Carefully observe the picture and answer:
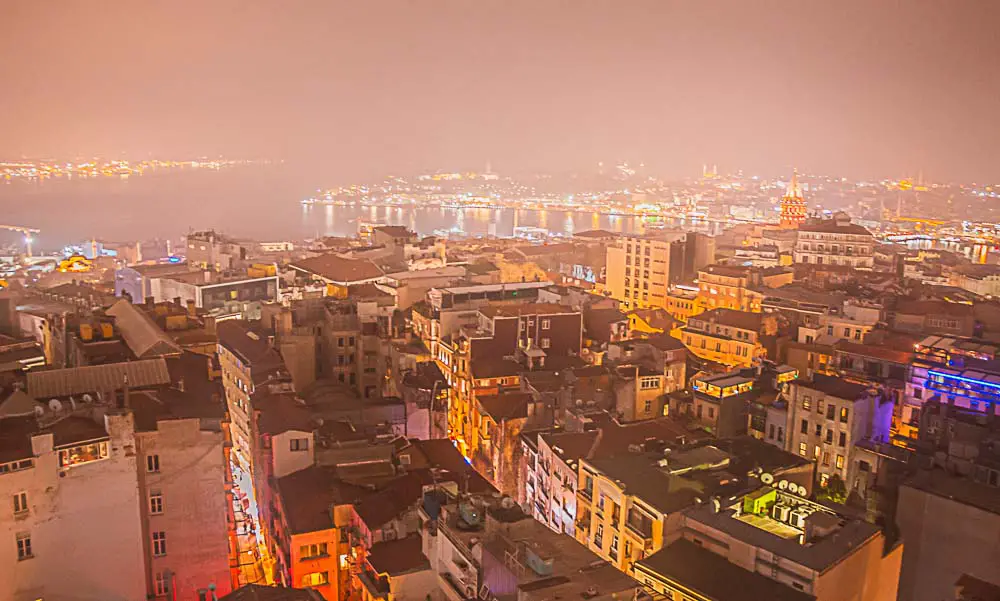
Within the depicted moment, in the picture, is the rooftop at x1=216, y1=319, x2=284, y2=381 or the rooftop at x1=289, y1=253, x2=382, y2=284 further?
the rooftop at x1=289, y1=253, x2=382, y2=284

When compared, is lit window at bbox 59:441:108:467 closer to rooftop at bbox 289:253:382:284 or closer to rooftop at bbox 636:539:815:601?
rooftop at bbox 636:539:815:601

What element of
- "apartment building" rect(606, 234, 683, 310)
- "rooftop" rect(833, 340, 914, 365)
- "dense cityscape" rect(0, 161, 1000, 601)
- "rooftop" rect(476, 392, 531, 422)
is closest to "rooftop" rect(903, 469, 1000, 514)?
"dense cityscape" rect(0, 161, 1000, 601)

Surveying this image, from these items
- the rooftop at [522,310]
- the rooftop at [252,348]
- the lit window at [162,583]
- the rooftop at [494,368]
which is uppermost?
the rooftop at [522,310]

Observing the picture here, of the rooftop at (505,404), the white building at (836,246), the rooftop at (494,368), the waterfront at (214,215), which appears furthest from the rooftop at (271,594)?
the waterfront at (214,215)

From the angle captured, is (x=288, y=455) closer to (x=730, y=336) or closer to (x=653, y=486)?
(x=653, y=486)

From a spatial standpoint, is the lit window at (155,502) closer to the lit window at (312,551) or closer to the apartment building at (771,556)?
the lit window at (312,551)

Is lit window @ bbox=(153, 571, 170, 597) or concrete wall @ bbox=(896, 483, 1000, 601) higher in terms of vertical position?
concrete wall @ bbox=(896, 483, 1000, 601)

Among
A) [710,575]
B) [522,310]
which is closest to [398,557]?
[710,575]
